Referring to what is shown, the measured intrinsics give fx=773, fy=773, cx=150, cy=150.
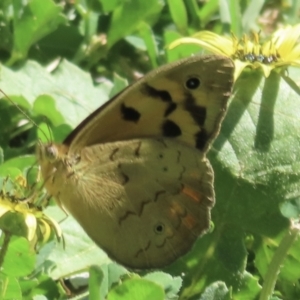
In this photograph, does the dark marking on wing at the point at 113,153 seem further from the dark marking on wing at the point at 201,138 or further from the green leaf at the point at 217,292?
the green leaf at the point at 217,292

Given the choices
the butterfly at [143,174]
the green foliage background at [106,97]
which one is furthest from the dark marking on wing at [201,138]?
the green foliage background at [106,97]

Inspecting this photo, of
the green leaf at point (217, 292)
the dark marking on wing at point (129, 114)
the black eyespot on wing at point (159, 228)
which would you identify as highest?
the dark marking on wing at point (129, 114)

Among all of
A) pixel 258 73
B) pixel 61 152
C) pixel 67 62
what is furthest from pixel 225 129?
pixel 67 62

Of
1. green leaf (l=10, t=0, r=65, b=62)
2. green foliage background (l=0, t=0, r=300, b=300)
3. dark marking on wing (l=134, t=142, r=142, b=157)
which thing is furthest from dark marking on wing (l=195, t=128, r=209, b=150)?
green leaf (l=10, t=0, r=65, b=62)

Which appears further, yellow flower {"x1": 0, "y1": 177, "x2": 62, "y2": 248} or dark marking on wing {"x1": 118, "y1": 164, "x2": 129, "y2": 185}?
dark marking on wing {"x1": 118, "y1": 164, "x2": 129, "y2": 185}

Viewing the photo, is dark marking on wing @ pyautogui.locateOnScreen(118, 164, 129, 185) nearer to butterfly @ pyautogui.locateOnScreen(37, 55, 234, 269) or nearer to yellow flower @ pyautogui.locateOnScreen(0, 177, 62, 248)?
butterfly @ pyautogui.locateOnScreen(37, 55, 234, 269)

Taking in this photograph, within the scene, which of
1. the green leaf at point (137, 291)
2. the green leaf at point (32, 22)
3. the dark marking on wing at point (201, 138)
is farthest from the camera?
the green leaf at point (32, 22)

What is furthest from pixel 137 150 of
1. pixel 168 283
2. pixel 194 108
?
pixel 168 283

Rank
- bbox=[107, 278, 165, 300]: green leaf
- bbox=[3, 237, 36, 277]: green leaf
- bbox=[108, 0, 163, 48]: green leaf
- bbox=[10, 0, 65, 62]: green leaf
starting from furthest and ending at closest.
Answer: bbox=[108, 0, 163, 48]: green leaf → bbox=[10, 0, 65, 62]: green leaf → bbox=[3, 237, 36, 277]: green leaf → bbox=[107, 278, 165, 300]: green leaf
